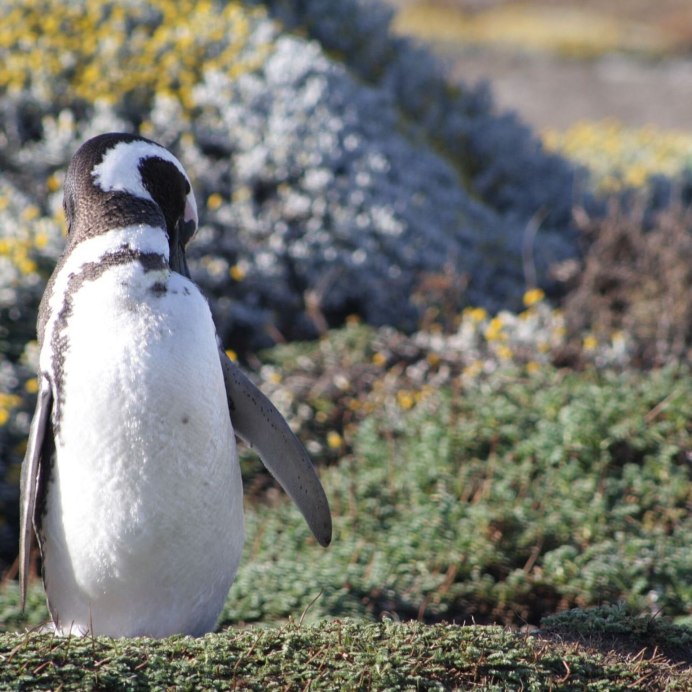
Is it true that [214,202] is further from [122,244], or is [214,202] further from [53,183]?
[122,244]

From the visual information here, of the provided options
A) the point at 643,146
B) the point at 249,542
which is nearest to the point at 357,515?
the point at 249,542

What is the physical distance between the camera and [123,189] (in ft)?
10.3

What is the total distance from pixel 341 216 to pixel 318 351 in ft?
2.98

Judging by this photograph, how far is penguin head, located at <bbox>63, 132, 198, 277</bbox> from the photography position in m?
3.11

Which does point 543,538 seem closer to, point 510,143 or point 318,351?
point 318,351

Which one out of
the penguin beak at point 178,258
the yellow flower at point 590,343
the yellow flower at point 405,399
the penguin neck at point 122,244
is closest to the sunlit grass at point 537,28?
the yellow flower at point 590,343

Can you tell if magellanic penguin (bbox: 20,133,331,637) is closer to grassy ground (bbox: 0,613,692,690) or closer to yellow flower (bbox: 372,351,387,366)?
grassy ground (bbox: 0,613,692,690)

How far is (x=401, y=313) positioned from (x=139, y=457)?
3446 mm

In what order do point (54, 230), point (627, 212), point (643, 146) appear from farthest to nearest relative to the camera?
point (643, 146), point (627, 212), point (54, 230)

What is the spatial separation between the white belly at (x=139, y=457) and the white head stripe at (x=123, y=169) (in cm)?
31

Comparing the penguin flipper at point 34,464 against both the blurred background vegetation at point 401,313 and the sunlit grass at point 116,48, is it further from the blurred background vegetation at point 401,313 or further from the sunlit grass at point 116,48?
the sunlit grass at point 116,48

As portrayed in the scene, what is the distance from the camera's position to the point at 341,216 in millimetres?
6203

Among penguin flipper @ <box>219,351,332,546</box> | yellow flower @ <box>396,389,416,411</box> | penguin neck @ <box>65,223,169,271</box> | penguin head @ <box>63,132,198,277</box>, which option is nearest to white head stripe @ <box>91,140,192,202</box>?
penguin head @ <box>63,132,198,277</box>

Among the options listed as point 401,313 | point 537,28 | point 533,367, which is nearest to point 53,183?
point 401,313
